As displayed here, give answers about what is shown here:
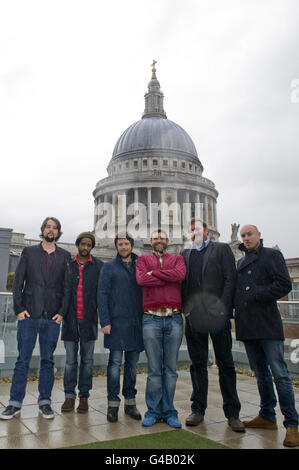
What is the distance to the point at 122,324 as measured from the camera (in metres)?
5.65

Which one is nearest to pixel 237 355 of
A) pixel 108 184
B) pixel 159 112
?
pixel 108 184

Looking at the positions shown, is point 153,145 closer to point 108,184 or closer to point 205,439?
point 108,184

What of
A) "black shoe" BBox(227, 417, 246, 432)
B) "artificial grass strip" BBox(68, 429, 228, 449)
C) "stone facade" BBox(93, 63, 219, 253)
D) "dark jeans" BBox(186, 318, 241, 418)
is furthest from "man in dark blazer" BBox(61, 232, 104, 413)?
"stone facade" BBox(93, 63, 219, 253)

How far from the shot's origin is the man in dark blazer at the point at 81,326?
599 cm

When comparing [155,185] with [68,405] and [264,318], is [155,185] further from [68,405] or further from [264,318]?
[264,318]

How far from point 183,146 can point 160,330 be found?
2884 inches

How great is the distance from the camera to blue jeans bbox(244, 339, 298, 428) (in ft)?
15.7

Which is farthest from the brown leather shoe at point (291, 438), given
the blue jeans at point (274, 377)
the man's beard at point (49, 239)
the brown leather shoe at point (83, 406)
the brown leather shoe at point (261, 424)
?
the man's beard at point (49, 239)

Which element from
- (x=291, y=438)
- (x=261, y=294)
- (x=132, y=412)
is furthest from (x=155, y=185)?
(x=291, y=438)

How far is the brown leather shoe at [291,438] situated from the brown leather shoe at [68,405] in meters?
3.10

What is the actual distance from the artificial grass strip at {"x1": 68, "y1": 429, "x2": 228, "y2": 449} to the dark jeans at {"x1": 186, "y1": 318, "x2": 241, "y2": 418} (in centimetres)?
74

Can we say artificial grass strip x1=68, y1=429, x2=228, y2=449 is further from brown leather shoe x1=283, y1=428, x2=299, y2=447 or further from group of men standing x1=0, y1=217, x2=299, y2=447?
brown leather shoe x1=283, y1=428, x2=299, y2=447

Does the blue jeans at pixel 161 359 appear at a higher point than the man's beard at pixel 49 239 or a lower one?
lower

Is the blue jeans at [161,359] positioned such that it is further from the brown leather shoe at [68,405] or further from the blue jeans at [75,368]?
the brown leather shoe at [68,405]
